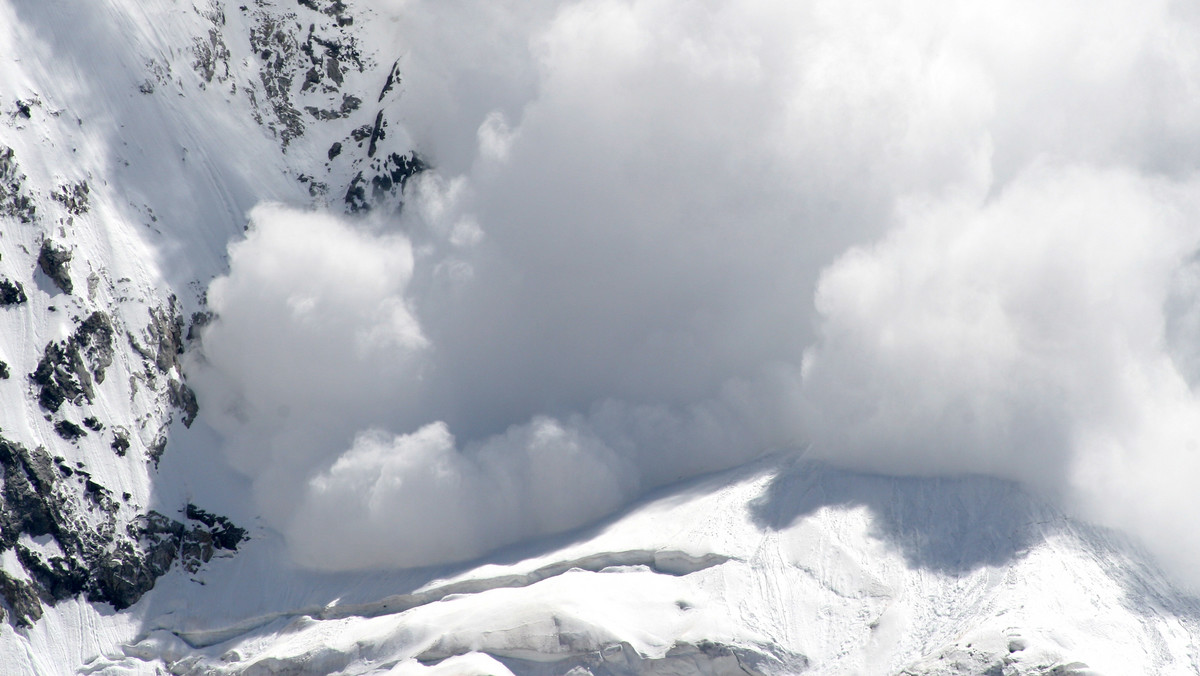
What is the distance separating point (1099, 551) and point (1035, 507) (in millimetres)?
6504

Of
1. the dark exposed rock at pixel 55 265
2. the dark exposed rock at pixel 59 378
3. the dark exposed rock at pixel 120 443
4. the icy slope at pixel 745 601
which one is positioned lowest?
the icy slope at pixel 745 601

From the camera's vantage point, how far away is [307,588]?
482ft

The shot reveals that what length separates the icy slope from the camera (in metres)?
128

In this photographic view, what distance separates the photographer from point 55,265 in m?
148

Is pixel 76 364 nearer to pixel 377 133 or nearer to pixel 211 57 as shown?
pixel 211 57

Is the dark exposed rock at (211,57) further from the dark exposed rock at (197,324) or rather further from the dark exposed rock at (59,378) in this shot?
the dark exposed rock at (59,378)

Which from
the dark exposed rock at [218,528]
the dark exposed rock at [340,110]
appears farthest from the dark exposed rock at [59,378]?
the dark exposed rock at [340,110]

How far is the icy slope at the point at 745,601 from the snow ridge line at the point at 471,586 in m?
0.12

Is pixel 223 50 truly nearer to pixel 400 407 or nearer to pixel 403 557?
pixel 400 407

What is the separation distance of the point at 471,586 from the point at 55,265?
44837 millimetres

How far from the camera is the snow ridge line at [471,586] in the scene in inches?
5463

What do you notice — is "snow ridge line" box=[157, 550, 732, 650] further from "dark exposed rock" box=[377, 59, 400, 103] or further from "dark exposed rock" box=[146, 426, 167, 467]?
"dark exposed rock" box=[377, 59, 400, 103]

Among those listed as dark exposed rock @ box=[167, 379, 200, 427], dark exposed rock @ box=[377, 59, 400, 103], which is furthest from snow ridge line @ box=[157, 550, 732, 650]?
dark exposed rock @ box=[377, 59, 400, 103]

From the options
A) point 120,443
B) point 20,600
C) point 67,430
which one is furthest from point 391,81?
point 20,600
